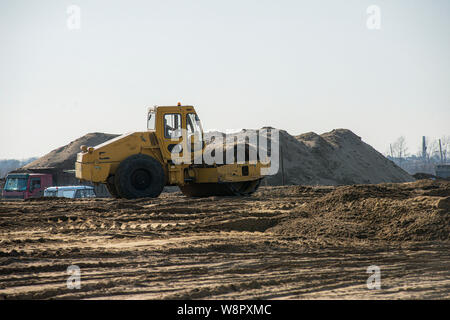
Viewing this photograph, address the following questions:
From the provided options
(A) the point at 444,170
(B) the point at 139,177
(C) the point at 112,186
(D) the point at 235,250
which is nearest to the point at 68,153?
(C) the point at 112,186

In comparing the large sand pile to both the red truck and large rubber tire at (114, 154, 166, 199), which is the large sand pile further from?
large rubber tire at (114, 154, 166, 199)

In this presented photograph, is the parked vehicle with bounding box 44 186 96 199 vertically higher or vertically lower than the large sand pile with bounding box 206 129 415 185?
lower

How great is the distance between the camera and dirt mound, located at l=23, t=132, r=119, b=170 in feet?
125

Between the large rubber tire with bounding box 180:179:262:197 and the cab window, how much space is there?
179cm

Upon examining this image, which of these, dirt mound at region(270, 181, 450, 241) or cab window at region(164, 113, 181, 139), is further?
cab window at region(164, 113, 181, 139)

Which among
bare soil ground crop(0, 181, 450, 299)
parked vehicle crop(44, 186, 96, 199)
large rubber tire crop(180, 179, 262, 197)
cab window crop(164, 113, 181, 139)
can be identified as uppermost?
→ cab window crop(164, 113, 181, 139)

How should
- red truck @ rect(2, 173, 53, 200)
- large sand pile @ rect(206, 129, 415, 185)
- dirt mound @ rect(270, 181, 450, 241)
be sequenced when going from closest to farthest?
dirt mound @ rect(270, 181, 450, 241)
red truck @ rect(2, 173, 53, 200)
large sand pile @ rect(206, 129, 415, 185)

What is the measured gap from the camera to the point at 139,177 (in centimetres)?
1535

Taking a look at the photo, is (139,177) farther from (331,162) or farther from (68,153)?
(68,153)

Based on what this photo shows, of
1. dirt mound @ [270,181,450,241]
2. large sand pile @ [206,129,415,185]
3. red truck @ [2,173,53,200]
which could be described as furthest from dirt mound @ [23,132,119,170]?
dirt mound @ [270,181,450,241]

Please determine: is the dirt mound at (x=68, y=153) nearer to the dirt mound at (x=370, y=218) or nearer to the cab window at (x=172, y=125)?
the cab window at (x=172, y=125)
